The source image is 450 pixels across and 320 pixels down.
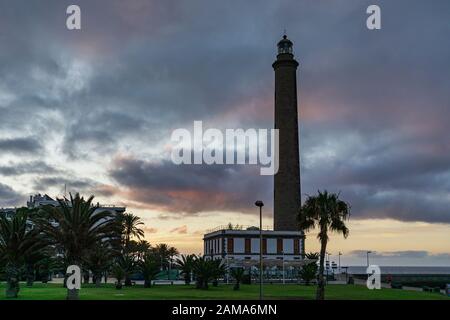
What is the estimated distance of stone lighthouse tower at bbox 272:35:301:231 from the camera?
84438mm

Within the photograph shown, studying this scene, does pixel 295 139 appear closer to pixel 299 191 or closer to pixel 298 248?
pixel 299 191

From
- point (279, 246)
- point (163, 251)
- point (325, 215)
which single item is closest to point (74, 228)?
point (325, 215)

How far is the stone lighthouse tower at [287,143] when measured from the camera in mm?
84438

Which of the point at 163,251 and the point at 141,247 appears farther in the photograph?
the point at 163,251

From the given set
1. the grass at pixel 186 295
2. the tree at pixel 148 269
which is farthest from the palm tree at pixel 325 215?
the tree at pixel 148 269

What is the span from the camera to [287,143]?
84.6 meters

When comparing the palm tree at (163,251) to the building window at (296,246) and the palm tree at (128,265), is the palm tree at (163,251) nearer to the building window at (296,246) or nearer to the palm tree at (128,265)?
the building window at (296,246)

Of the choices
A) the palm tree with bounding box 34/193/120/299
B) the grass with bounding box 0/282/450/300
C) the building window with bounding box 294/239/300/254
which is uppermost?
the palm tree with bounding box 34/193/120/299

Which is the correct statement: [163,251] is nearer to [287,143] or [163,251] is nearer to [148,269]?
[287,143]

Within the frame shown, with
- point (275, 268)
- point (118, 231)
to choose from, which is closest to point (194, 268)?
point (118, 231)

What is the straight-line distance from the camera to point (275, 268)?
85750 millimetres

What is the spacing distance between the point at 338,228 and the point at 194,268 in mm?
19634

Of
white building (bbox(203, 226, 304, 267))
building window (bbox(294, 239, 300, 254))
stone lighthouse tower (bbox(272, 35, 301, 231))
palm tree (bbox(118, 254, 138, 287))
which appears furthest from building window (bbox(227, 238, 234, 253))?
palm tree (bbox(118, 254, 138, 287))

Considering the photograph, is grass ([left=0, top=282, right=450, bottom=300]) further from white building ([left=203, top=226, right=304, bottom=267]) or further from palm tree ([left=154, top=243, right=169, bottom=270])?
palm tree ([left=154, top=243, right=169, bottom=270])
